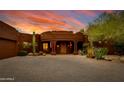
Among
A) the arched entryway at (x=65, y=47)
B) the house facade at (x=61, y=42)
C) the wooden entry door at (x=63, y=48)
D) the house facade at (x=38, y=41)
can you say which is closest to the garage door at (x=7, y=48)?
the house facade at (x=38, y=41)

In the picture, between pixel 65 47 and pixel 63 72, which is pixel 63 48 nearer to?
pixel 65 47

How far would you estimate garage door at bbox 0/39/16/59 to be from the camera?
12.0 metres

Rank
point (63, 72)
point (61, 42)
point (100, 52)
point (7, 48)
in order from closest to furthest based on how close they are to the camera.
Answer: point (63, 72) < point (100, 52) < point (7, 48) < point (61, 42)

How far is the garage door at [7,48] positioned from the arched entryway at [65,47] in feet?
10.8

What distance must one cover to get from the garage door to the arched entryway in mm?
3295

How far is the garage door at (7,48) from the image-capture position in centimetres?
1202

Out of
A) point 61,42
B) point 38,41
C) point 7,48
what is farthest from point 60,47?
point 7,48

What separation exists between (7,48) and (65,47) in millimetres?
4487

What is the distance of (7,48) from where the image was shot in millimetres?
12984

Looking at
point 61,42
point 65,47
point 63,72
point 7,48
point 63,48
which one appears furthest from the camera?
point 61,42

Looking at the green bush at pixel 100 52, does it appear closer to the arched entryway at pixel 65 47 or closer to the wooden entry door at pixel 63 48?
the arched entryway at pixel 65 47

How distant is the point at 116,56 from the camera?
11.9 metres
